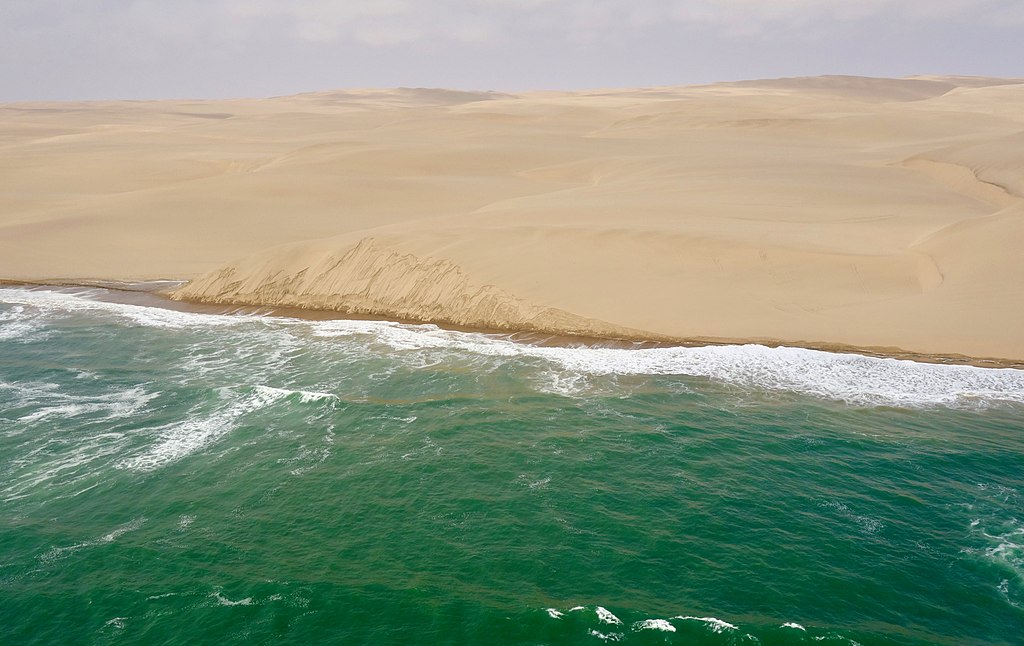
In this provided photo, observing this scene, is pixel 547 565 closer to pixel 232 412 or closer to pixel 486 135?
pixel 232 412

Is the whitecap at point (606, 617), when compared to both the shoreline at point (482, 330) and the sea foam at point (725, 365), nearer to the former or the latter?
the sea foam at point (725, 365)

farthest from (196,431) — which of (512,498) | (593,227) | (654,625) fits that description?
(593,227)

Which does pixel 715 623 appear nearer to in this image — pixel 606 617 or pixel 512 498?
pixel 606 617

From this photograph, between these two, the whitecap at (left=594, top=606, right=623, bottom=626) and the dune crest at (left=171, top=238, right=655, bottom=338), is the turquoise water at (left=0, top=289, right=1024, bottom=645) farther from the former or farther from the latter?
the dune crest at (left=171, top=238, right=655, bottom=338)

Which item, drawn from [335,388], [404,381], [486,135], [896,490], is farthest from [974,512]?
[486,135]

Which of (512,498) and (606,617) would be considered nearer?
(606,617)
